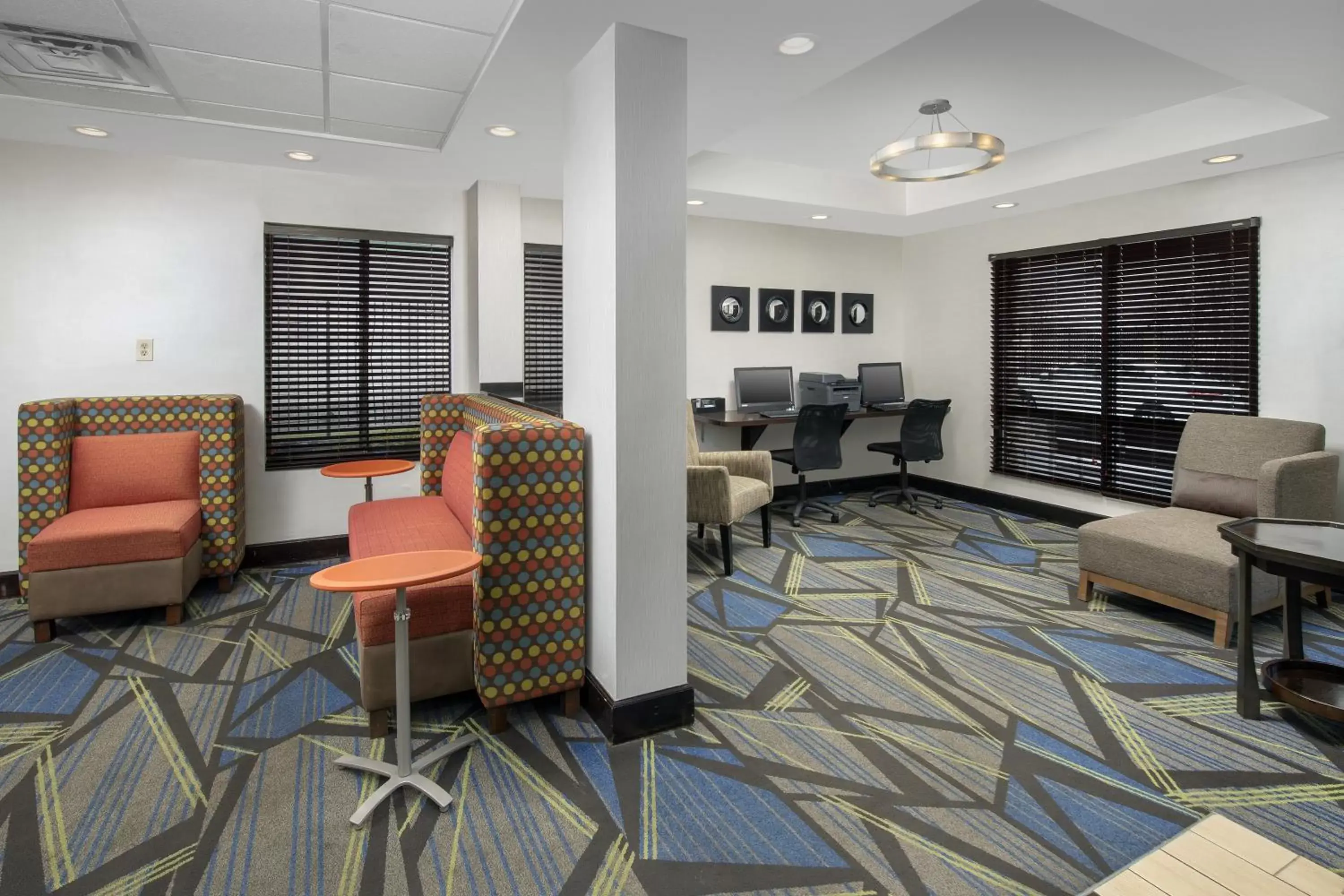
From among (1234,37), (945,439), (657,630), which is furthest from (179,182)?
(945,439)

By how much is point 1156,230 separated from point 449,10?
3.35 metres

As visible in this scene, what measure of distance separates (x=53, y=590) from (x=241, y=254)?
57.4 inches

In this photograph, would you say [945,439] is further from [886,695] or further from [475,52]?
[475,52]

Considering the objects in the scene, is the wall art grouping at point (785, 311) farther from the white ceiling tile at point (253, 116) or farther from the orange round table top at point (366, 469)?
the white ceiling tile at point (253, 116)

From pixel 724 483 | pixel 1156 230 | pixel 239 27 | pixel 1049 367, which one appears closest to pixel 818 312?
pixel 1049 367

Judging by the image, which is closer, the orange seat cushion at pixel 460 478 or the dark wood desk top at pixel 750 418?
the orange seat cushion at pixel 460 478

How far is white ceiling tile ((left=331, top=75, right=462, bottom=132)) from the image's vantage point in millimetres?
2188

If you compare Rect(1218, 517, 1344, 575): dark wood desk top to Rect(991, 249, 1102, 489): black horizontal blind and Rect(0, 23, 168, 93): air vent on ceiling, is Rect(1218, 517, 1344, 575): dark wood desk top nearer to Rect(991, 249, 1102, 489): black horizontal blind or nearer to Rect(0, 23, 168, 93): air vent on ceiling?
Rect(991, 249, 1102, 489): black horizontal blind

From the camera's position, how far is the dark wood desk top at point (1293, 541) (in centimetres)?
164

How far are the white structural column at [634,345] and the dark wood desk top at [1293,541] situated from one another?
55.0 inches

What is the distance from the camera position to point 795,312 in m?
4.52

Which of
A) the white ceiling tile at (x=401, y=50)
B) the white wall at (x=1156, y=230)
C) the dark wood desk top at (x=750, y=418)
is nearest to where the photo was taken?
the white ceiling tile at (x=401, y=50)

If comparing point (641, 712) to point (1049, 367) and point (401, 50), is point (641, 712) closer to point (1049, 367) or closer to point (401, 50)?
point (401, 50)

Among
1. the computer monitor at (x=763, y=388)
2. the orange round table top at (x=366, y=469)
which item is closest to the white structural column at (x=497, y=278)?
the orange round table top at (x=366, y=469)
